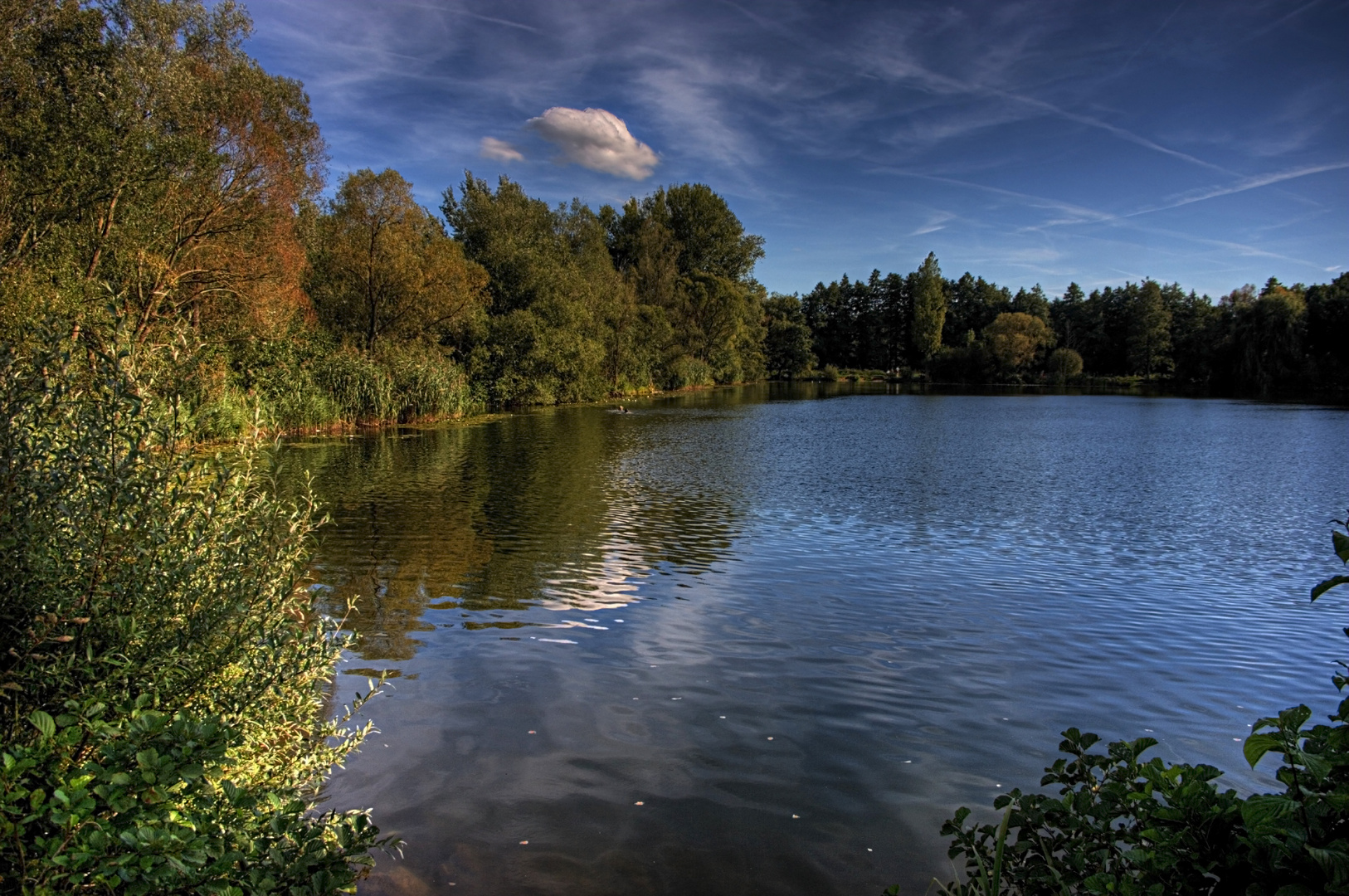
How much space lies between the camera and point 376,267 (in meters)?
36.0

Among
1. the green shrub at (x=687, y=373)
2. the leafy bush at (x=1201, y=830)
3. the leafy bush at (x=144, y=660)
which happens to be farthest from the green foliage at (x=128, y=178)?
the green shrub at (x=687, y=373)

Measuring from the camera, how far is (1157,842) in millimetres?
2855

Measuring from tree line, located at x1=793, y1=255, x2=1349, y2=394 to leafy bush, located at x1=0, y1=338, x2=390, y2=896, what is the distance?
89227 millimetres

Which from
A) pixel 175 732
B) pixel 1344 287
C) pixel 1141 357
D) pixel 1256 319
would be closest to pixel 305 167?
pixel 175 732

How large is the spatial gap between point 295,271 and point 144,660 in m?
31.4

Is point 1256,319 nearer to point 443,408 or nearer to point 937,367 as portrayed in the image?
point 937,367

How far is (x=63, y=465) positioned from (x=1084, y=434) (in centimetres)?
3713

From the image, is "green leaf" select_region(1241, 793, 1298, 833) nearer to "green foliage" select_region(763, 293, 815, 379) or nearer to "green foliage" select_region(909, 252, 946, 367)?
"green foliage" select_region(763, 293, 815, 379)

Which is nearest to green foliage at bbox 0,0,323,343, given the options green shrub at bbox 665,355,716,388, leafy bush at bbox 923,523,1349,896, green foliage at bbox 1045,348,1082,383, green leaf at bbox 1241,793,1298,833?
leafy bush at bbox 923,523,1349,896

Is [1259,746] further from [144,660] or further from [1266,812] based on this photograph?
[144,660]

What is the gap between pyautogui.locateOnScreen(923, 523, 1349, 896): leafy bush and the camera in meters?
2.50

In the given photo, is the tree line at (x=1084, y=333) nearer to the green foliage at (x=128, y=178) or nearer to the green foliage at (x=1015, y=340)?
the green foliage at (x=1015, y=340)

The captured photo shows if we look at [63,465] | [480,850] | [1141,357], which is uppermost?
[1141,357]

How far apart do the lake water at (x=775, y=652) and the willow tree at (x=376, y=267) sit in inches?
685
